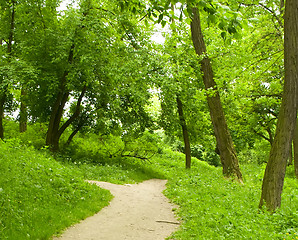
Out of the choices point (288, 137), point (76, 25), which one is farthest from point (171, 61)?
point (288, 137)

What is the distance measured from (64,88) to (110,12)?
5058mm

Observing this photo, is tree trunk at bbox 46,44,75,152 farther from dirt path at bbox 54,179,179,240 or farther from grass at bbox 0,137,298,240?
dirt path at bbox 54,179,179,240

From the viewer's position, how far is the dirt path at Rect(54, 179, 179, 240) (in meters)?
6.79

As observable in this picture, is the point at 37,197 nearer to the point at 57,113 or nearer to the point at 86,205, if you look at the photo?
the point at 86,205

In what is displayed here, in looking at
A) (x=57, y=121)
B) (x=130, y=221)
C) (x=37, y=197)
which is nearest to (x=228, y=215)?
(x=130, y=221)

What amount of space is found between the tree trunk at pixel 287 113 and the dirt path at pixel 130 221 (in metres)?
2.78

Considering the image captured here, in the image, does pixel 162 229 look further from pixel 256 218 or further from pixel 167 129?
pixel 167 129

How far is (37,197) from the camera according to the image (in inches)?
307

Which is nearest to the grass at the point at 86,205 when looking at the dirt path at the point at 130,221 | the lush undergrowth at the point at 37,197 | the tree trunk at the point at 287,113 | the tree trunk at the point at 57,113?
the lush undergrowth at the point at 37,197

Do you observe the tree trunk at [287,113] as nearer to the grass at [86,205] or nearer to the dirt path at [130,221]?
the grass at [86,205]

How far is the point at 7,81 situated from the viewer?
13.7m

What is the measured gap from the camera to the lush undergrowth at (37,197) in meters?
6.11

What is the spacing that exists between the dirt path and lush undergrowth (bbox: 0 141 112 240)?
35cm

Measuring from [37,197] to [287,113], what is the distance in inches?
271
